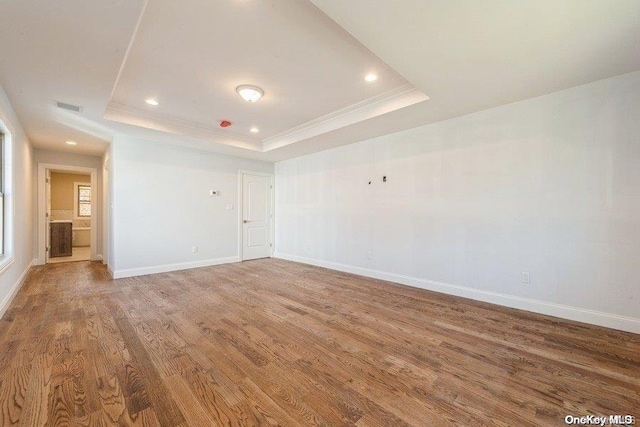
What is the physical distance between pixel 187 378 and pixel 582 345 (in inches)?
126

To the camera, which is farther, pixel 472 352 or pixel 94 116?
pixel 94 116

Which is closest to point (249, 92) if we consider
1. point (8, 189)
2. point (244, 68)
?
point (244, 68)

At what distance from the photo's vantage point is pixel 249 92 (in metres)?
3.08

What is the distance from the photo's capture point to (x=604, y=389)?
170 cm

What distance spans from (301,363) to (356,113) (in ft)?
10.5

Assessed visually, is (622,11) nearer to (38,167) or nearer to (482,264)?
(482,264)

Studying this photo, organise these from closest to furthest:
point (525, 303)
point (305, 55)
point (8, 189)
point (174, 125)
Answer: point (305, 55)
point (525, 303)
point (8, 189)
point (174, 125)

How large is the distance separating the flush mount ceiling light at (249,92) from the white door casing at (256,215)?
308 centimetres

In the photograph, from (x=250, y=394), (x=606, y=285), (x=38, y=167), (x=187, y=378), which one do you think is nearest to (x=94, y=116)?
(x=38, y=167)

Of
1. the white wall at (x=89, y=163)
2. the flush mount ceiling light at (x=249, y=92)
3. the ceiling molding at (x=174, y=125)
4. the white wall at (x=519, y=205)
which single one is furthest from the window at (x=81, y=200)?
the white wall at (x=519, y=205)

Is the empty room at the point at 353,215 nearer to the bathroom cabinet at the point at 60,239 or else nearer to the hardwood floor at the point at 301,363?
the hardwood floor at the point at 301,363

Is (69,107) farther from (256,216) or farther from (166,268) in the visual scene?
(256,216)

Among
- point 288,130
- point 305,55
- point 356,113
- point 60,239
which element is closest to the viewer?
point 305,55

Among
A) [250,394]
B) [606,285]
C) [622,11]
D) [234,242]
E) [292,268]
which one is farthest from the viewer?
[234,242]
